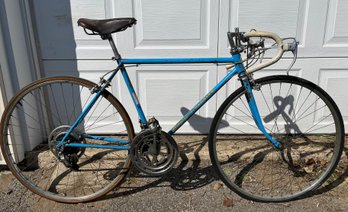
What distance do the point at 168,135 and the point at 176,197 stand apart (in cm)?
56

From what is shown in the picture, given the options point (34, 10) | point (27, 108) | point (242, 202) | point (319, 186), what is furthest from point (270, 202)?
point (34, 10)

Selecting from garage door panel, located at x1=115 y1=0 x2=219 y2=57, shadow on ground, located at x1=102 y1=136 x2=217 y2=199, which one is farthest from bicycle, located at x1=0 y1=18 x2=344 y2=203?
garage door panel, located at x1=115 y1=0 x2=219 y2=57

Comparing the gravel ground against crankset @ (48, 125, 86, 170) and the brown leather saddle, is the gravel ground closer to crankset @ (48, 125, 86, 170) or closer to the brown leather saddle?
crankset @ (48, 125, 86, 170)

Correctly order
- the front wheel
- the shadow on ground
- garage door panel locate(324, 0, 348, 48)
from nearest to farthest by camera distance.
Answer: the front wheel
the shadow on ground
garage door panel locate(324, 0, 348, 48)

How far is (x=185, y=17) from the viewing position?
9.90 feet

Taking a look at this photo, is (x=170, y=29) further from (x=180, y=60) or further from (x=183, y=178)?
(x=183, y=178)

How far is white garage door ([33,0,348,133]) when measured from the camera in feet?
9.80

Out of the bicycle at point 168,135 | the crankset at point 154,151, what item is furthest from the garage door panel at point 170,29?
the crankset at point 154,151

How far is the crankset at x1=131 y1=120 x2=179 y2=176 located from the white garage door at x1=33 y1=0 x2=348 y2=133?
0.83 m

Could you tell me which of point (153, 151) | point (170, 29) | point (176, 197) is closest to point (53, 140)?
point (153, 151)

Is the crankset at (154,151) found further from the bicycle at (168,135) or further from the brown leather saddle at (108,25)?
the brown leather saddle at (108,25)

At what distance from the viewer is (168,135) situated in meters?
2.52

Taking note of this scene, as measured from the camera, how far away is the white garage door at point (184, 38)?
2986 mm

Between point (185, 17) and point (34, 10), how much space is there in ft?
4.38
